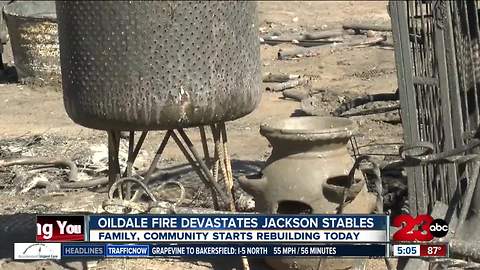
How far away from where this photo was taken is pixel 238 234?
462cm

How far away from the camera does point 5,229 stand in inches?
248

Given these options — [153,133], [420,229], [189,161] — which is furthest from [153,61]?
[153,133]

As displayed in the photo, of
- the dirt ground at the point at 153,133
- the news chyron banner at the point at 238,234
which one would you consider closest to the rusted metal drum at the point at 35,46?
the dirt ground at the point at 153,133

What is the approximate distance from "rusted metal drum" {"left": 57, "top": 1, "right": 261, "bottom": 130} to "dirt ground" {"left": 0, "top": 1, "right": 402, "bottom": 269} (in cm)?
107

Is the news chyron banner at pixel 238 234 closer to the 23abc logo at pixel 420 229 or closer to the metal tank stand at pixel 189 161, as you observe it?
the 23abc logo at pixel 420 229

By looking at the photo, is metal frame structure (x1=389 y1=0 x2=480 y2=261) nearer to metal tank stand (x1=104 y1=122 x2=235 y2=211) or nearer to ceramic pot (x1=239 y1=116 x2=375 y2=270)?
ceramic pot (x1=239 y1=116 x2=375 y2=270)

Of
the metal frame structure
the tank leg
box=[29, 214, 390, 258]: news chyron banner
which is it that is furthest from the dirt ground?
box=[29, 214, 390, 258]: news chyron banner

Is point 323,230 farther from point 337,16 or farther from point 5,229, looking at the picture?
point 337,16

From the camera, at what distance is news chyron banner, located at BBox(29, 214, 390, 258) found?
4.58 metres

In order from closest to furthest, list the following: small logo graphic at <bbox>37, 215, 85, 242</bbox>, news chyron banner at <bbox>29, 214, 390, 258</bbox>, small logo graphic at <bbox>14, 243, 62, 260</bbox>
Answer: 1. news chyron banner at <bbox>29, 214, 390, 258</bbox>
2. small logo graphic at <bbox>37, 215, 85, 242</bbox>
3. small logo graphic at <bbox>14, 243, 62, 260</bbox>

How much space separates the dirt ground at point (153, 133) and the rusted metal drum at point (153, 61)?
3.51 ft

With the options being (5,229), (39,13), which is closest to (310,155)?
(5,229)

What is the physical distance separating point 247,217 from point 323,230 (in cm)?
39

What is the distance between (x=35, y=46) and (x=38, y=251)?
7.00 meters
